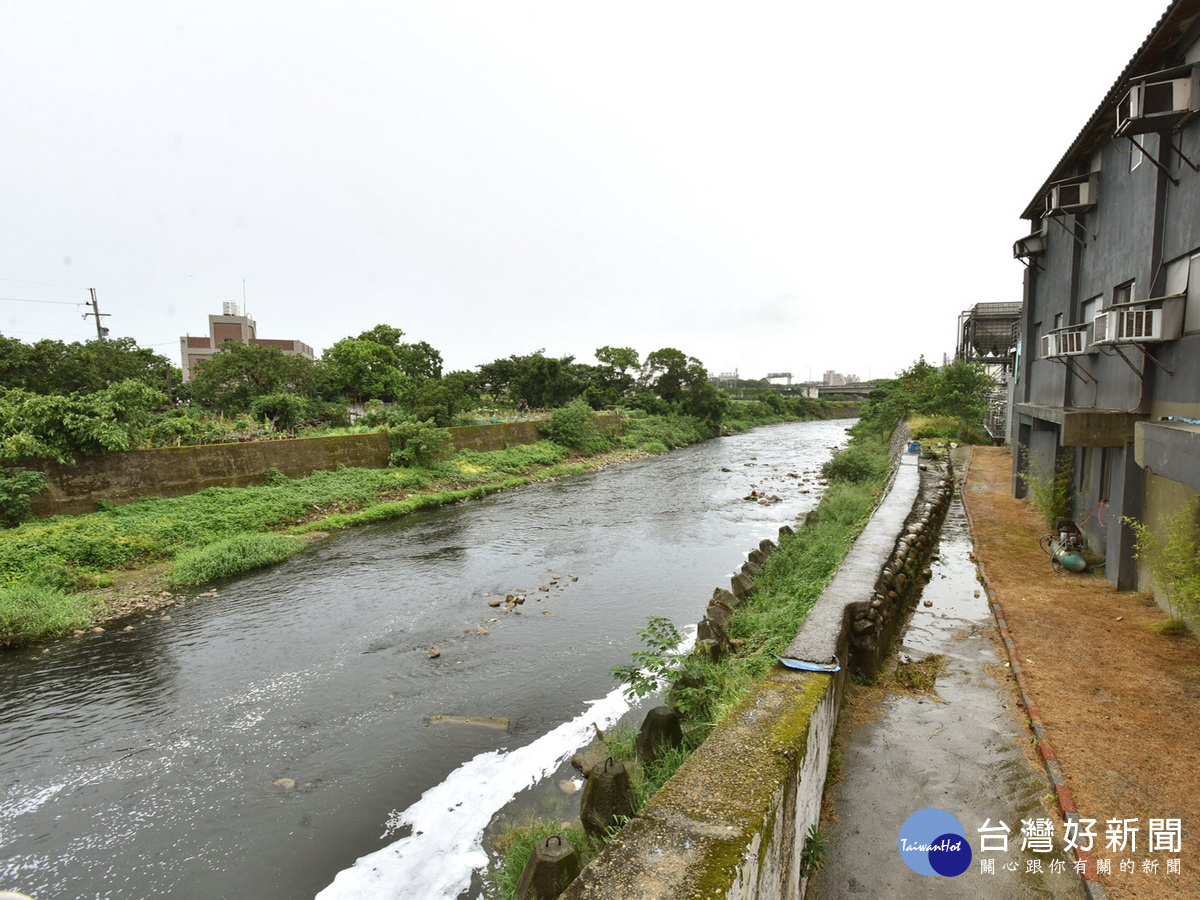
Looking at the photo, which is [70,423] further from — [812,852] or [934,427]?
[934,427]

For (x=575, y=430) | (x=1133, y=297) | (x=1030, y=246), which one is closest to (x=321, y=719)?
(x=1133, y=297)

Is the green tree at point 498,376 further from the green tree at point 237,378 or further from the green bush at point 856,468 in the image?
the green bush at point 856,468

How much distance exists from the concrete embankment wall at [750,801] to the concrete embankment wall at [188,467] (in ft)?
55.0

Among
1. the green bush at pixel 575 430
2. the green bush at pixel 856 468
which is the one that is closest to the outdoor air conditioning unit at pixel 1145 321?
the green bush at pixel 856 468

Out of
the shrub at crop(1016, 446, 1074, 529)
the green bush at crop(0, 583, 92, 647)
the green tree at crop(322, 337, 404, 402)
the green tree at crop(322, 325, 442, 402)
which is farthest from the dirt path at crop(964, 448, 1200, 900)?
the green tree at crop(322, 337, 404, 402)

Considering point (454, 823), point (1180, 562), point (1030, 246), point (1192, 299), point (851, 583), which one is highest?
point (1030, 246)

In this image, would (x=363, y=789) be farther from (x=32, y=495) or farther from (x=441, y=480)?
(x=441, y=480)

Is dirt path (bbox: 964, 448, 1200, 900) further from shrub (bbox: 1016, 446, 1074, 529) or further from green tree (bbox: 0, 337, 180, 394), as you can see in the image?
green tree (bbox: 0, 337, 180, 394)

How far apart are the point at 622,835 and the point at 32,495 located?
16.7 metres

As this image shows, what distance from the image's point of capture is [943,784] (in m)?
4.43

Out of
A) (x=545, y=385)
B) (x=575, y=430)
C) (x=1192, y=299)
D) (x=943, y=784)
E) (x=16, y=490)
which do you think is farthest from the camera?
(x=545, y=385)

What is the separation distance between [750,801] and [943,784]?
82.5 inches

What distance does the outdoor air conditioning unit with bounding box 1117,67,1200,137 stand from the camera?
6.46 metres

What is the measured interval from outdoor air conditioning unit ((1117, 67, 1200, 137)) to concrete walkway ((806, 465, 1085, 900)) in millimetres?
6004
